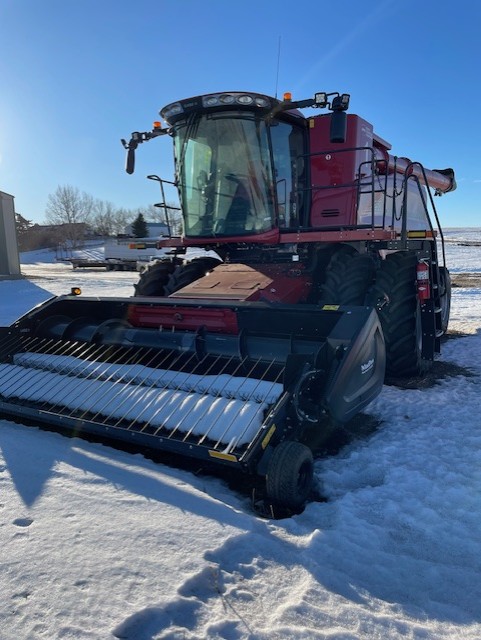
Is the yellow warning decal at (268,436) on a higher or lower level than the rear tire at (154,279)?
lower

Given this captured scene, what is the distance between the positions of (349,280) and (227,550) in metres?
3.34

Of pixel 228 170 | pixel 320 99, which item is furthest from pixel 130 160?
pixel 320 99

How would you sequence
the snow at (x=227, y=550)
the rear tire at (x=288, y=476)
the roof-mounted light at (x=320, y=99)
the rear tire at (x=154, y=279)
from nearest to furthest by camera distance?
the snow at (x=227, y=550), the rear tire at (x=288, y=476), the roof-mounted light at (x=320, y=99), the rear tire at (x=154, y=279)

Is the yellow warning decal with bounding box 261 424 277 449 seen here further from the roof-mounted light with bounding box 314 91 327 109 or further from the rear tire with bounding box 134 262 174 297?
the rear tire with bounding box 134 262 174 297

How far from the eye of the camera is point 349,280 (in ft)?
16.5

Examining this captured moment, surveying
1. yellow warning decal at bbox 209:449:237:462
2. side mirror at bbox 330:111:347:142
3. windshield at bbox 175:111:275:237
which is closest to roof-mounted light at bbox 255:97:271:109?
windshield at bbox 175:111:275:237

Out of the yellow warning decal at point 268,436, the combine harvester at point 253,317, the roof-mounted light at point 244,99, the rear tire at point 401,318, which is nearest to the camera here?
the yellow warning decal at point 268,436

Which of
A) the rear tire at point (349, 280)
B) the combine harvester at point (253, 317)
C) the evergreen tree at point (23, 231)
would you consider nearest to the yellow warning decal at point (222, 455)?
the combine harvester at point (253, 317)

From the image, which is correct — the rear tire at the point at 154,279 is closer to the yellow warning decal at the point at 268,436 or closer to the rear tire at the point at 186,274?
the rear tire at the point at 186,274

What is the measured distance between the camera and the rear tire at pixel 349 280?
502 cm

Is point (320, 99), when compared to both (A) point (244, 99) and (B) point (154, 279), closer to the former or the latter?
(A) point (244, 99)

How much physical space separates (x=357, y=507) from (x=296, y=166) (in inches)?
161

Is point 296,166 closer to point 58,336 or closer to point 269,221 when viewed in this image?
point 269,221

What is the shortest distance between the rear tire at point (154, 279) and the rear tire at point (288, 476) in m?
3.70
